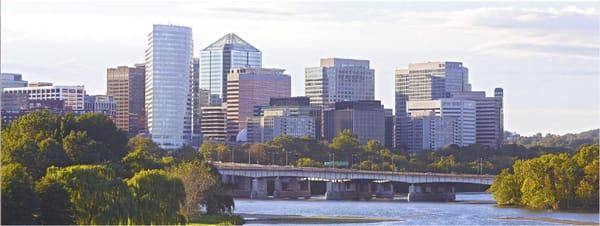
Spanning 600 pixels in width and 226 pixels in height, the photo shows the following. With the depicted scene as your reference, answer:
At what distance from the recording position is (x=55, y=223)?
220ft

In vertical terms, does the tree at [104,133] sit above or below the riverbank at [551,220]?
above

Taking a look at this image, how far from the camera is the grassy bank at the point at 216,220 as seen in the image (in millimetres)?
88312

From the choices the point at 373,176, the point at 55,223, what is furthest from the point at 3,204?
the point at 373,176

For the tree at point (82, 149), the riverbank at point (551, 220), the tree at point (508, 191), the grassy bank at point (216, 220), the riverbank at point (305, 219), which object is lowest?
the riverbank at point (305, 219)

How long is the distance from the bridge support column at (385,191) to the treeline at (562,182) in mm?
56076

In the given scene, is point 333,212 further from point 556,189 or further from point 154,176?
point 154,176

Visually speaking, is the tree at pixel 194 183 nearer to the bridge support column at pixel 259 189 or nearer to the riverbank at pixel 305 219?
the riverbank at pixel 305 219

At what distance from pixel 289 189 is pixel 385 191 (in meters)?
13.0

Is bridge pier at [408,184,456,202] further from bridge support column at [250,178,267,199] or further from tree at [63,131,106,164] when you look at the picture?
tree at [63,131,106,164]

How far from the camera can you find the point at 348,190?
620 ft

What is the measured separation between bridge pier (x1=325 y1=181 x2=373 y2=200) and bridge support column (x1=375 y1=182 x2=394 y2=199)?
109 centimetres

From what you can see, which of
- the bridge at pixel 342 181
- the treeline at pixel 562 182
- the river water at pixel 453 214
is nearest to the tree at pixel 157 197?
the river water at pixel 453 214

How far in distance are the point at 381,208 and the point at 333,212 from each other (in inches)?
528

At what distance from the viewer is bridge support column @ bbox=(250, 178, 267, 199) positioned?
18394 centimetres
